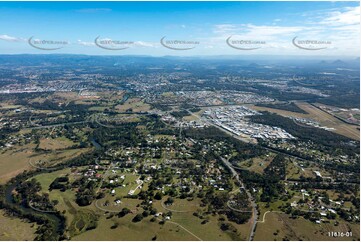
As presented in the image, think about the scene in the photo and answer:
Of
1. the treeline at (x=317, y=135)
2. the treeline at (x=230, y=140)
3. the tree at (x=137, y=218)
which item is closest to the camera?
the tree at (x=137, y=218)

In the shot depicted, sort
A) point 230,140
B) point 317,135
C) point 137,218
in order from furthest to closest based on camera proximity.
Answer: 1. point 317,135
2. point 230,140
3. point 137,218

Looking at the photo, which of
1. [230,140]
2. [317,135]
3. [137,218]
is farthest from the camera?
[317,135]

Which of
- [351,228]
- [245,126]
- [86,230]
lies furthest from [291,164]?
[86,230]

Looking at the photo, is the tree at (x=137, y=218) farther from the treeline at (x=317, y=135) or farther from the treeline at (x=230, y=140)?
the treeline at (x=317, y=135)

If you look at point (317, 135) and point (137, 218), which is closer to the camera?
point (137, 218)

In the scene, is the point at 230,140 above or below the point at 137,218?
above

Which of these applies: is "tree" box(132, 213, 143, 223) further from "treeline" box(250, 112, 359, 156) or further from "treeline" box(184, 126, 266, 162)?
"treeline" box(250, 112, 359, 156)

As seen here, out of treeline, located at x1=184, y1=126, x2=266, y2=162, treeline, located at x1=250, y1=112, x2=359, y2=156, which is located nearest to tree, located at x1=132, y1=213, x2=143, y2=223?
treeline, located at x1=184, y1=126, x2=266, y2=162

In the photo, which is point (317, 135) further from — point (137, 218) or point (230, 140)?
point (137, 218)

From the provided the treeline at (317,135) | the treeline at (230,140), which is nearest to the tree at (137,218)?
the treeline at (230,140)

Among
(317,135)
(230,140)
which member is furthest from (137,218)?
(317,135)

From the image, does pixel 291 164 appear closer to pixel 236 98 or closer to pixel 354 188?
pixel 354 188

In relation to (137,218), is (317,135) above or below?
above
